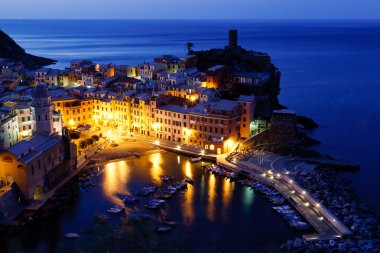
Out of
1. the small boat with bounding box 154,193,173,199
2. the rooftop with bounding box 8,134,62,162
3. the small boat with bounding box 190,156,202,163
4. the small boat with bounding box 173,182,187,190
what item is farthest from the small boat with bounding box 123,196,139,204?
the small boat with bounding box 190,156,202,163

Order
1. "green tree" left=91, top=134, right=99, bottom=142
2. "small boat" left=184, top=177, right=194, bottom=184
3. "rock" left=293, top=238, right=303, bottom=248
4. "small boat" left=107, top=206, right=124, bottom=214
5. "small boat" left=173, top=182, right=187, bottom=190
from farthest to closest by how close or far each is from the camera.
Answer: "green tree" left=91, top=134, right=99, bottom=142
"small boat" left=184, top=177, right=194, bottom=184
"small boat" left=173, top=182, right=187, bottom=190
"small boat" left=107, top=206, right=124, bottom=214
"rock" left=293, top=238, right=303, bottom=248

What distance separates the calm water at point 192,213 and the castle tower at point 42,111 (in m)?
5.79

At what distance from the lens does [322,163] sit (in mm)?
39281

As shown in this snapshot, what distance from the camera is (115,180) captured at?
36281 mm

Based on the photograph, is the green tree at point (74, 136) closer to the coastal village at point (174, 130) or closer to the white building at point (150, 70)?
the coastal village at point (174, 130)

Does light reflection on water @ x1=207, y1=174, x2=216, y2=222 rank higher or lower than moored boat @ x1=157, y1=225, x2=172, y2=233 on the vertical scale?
lower

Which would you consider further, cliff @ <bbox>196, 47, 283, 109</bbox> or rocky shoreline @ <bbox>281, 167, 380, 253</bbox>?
cliff @ <bbox>196, 47, 283, 109</bbox>

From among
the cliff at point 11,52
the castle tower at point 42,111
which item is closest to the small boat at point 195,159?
the castle tower at point 42,111

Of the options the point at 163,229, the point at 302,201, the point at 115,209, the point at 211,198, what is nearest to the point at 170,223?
the point at 163,229

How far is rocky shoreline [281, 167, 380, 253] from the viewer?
81.7 ft

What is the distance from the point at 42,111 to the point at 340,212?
78.0ft

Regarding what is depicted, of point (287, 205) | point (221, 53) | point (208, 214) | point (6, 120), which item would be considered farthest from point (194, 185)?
point (221, 53)

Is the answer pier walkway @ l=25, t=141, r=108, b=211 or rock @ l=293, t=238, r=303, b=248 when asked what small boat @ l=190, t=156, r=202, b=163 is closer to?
pier walkway @ l=25, t=141, r=108, b=211

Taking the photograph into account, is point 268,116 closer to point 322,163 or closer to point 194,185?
point 322,163
